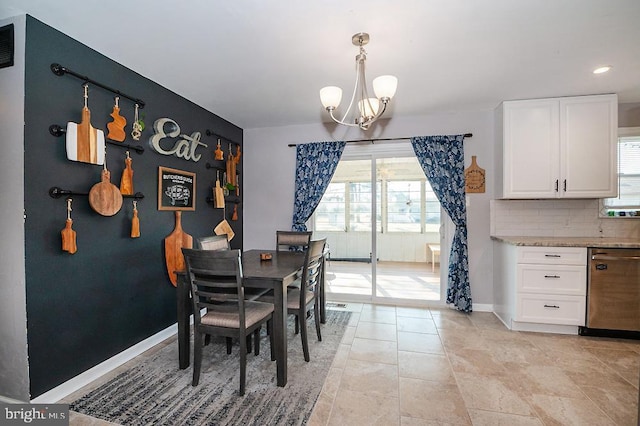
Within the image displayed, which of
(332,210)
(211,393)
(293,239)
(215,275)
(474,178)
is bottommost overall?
(211,393)

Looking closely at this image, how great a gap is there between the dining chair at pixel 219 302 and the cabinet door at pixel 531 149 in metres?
3.01

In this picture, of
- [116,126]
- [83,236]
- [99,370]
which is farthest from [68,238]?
[99,370]

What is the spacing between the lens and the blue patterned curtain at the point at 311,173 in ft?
13.1

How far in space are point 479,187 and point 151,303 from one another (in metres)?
3.85

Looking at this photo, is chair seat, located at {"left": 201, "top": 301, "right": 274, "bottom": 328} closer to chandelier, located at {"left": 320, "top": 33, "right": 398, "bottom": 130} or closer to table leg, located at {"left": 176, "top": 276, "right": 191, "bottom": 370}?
table leg, located at {"left": 176, "top": 276, "right": 191, "bottom": 370}

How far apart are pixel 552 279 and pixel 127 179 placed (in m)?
4.10

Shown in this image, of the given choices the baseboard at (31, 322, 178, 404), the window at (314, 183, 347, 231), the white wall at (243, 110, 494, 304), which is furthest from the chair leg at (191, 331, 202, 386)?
the window at (314, 183, 347, 231)

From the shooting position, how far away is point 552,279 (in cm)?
296

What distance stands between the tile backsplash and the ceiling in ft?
3.98

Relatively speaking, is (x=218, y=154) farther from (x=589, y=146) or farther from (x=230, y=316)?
(x=589, y=146)

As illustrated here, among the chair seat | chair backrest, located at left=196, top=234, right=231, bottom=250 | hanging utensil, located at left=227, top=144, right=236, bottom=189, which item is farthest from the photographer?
hanging utensil, located at left=227, top=144, right=236, bottom=189

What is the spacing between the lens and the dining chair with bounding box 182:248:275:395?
6.34 feet

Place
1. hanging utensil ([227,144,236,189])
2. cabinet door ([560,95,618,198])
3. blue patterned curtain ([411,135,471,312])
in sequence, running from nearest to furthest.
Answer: cabinet door ([560,95,618,198])
blue patterned curtain ([411,135,471,312])
hanging utensil ([227,144,236,189])

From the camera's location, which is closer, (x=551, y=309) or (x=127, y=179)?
(x=127, y=179)
